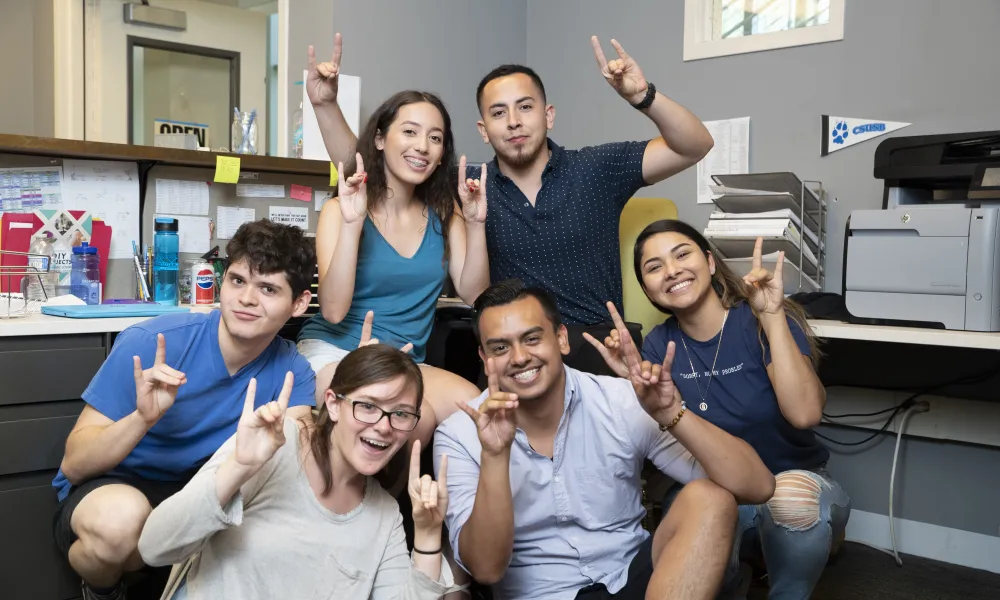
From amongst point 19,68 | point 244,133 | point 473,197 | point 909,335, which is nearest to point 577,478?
point 473,197

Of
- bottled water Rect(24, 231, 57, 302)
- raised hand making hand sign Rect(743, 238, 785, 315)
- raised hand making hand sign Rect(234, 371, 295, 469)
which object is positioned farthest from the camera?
bottled water Rect(24, 231, 57, 302)

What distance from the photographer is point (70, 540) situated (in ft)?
5.66

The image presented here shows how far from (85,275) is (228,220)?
49cm

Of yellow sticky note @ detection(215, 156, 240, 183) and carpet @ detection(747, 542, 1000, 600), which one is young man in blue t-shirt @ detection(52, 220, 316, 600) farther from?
carpet @ detection(747, 542, 1000, 600)

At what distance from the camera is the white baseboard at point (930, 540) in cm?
276

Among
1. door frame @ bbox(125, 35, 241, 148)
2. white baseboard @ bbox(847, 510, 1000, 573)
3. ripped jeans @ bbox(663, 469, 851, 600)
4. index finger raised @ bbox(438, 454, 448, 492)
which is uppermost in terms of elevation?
door frame @ bbox(125, 35, 241, 148)

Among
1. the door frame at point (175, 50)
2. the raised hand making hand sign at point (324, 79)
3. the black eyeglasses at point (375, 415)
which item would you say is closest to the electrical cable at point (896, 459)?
the black eyeglasses at point (375, 415)

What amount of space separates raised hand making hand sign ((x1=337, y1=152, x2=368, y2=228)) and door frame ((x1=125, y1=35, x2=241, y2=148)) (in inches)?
105

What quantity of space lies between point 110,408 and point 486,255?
0.96m

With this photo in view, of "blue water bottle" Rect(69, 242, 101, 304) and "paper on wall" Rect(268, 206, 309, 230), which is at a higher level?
"paper on wall" Rect(268, 206, 309, 230)

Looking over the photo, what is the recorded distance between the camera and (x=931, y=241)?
2316 mm

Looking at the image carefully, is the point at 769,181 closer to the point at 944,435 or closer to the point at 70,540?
the point at 944,435

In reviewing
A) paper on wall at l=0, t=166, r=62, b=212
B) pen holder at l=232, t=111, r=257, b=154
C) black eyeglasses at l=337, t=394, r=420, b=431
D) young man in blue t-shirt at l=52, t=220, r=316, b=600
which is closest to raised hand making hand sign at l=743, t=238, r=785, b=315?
black eyeglasses at l=337, t=394, r=420, b=431

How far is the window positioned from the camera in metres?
2.97
